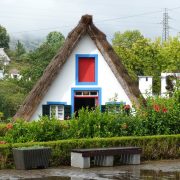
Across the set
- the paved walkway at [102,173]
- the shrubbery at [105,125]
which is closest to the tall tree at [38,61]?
the shrubbery at [105,125]

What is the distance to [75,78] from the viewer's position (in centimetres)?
3712

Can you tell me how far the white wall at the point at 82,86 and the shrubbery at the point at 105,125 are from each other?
449 inches

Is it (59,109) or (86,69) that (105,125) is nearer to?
(59,109)

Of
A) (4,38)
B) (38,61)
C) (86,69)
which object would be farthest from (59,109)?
(4,38)

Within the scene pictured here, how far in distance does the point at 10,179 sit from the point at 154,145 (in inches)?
300

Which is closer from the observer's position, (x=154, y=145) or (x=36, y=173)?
(x=36, y=173)

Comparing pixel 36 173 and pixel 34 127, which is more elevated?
pixel 34 127

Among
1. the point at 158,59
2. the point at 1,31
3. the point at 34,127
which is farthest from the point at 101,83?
the point at 1,31

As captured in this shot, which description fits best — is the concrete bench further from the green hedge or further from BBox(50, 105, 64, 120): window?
BBox(50, 105, 64, 120): window

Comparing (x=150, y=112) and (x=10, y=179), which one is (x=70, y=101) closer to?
(x=150, y=112)

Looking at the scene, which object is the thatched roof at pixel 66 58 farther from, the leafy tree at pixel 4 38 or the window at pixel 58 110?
the leafy tree at pixel 4 38

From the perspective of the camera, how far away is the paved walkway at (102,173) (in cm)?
1756

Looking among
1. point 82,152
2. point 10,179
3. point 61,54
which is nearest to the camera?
point 10,179

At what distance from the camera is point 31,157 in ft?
62.9
